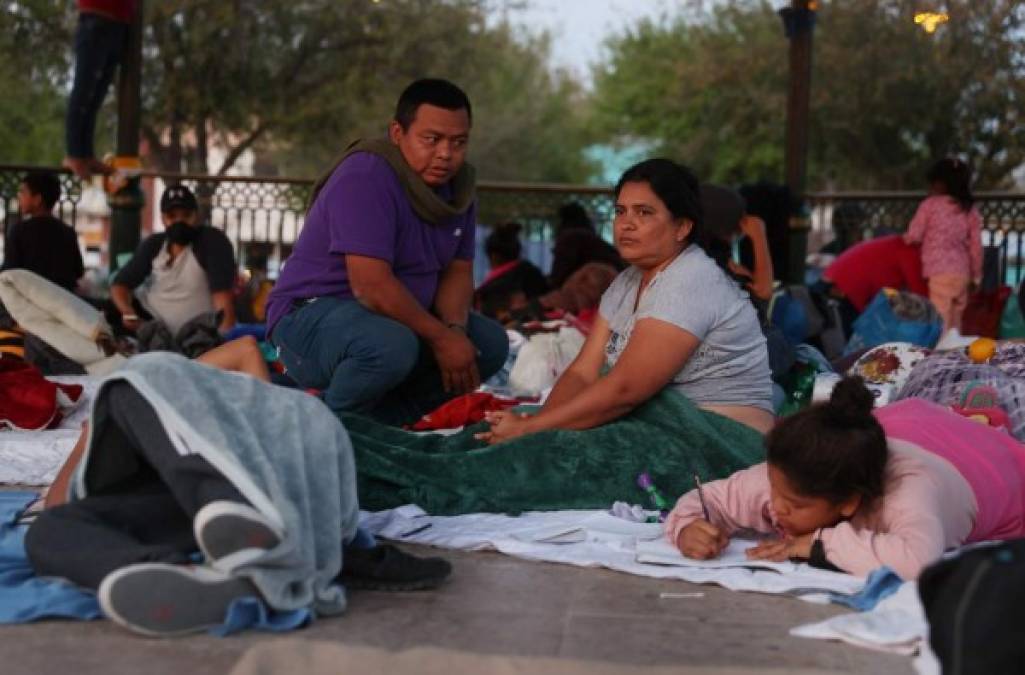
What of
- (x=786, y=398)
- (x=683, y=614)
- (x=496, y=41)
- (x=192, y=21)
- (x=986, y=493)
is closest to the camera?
(x=683, y=614)

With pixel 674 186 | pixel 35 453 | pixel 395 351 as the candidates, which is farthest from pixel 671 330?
pixel 35 453

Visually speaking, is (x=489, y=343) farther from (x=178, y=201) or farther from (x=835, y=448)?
(x=178, y=201)

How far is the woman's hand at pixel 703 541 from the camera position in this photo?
406 centimetres

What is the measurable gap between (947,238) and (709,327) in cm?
639

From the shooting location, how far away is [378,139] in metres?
5.78

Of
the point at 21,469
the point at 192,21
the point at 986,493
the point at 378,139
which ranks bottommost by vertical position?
the point at 21,469

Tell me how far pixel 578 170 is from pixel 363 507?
1278 inches

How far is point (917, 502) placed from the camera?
12.3 ft

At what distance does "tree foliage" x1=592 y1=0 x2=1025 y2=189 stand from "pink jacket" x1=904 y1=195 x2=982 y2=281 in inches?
174

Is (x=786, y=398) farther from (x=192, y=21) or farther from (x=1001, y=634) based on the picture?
(x=192, y=21)

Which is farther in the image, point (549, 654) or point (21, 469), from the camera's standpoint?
point (21, 469)

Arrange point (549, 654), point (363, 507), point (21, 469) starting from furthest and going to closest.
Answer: point (21, 469) → point (363, 507) → point (549, 654)

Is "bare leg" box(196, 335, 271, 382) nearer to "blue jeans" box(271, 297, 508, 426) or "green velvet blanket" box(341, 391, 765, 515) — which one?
"blue jeans" box(271, 297, 508, 426)

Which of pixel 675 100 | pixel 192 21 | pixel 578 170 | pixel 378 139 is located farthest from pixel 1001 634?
pixel 578 170
